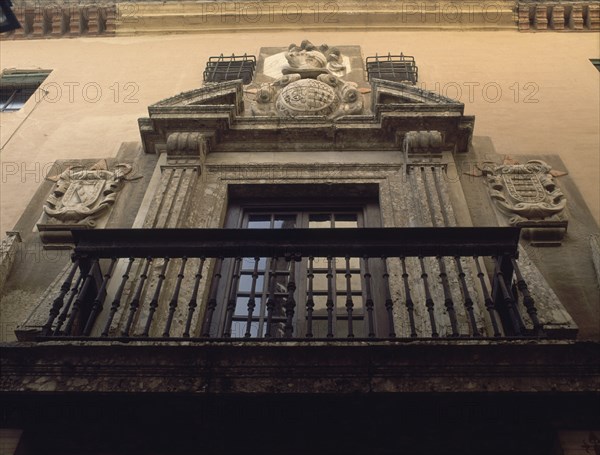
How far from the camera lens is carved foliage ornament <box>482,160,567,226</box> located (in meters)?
6.86

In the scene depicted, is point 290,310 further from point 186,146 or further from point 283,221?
point 186,146

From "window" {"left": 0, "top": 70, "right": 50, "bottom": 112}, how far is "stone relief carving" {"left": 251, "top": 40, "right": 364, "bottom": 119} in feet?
11.4

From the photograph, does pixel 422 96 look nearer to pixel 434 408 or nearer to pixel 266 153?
pixel 266 153

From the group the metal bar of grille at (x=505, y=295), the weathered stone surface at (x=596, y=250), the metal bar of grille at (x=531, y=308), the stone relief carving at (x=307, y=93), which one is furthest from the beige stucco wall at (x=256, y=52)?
the metal bar of grille at (x=531, y=308)

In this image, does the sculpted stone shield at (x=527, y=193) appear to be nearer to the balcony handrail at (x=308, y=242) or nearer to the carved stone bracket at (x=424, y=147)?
the carved stone bracket at (x=424, y=147)

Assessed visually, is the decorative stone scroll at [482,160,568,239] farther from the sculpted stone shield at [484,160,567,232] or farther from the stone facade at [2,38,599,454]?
the stone facade at [2,38,599,454]

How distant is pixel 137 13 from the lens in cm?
1120

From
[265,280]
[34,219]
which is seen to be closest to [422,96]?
[265,280]

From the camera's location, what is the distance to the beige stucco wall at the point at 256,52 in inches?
321

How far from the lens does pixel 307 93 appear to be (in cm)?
834

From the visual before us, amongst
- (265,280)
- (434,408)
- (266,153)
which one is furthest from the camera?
(266,153)

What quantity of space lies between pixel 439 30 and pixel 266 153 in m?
4.53

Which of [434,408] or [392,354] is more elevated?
[392,354]

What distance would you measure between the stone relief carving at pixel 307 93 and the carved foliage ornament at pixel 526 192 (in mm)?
1884
